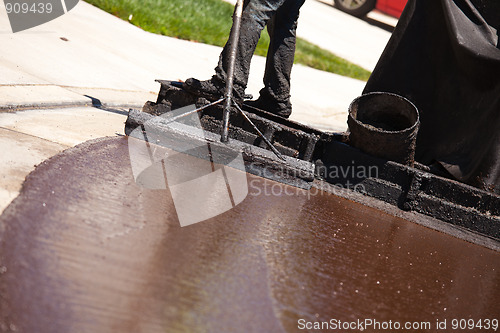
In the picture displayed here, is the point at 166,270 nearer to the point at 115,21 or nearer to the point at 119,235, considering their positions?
the point at 119,235

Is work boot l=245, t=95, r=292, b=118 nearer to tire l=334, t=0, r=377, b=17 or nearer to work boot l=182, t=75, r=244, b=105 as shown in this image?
work boot l=182, t=75, r=244, b=105

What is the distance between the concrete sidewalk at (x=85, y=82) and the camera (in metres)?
2.71

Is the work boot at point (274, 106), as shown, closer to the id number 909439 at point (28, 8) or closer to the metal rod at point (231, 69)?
the metal rod at point (231, 69)

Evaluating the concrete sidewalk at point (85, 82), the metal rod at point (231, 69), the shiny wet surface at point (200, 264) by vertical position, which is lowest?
the concrete sidewalk at point (85, 82)

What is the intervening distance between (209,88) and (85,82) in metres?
1.16

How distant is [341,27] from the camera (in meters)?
11.8

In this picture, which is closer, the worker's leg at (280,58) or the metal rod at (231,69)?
the metal rod at (231,69)

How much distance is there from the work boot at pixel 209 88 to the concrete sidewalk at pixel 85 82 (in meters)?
0.49

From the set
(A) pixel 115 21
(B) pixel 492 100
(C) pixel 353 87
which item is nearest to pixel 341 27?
(C) pixel 353 87

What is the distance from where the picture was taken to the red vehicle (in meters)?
13.4

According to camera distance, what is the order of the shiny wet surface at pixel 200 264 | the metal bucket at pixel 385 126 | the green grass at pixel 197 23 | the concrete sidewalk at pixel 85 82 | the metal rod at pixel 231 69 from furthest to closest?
the green grass at pixel 197 23, the metal bucket at pixel 385 126, the metal rod at pixel 231 69, the concrete sidewalk at pixel 85 82, the shiny wet surface at pixel 200 264

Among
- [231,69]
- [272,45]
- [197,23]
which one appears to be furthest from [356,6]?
[231,69]

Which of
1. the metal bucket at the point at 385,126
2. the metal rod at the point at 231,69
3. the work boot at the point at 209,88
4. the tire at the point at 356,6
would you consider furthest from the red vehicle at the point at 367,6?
the metal rod at the point at 231,69

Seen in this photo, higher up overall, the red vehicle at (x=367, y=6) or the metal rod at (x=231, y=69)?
the metal rod at (x=231, y=69)
